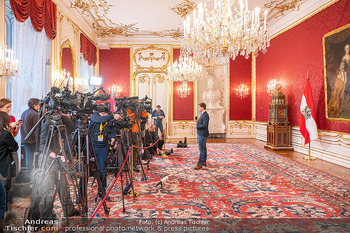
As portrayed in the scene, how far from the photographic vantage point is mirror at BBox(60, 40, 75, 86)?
6940 mm

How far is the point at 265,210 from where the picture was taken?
10.2 ft

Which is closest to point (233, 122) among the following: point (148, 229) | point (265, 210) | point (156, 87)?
point (156, 87)

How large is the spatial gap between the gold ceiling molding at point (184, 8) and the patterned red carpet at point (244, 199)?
5.55 m

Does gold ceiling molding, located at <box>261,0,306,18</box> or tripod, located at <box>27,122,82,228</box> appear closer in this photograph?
tripod, located at <box>27,122,82,228</box>

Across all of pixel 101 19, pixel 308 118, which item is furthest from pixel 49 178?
pixel 101 19

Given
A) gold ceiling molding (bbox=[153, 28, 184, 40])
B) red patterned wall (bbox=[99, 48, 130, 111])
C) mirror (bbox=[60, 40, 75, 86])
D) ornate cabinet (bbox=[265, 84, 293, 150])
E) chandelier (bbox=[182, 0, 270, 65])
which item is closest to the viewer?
chandelier (bbox=[182, 0, 270, 65])

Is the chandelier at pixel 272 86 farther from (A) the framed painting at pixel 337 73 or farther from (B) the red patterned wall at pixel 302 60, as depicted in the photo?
(A) the framed painting at pixel 337 73

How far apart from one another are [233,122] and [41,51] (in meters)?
8.88

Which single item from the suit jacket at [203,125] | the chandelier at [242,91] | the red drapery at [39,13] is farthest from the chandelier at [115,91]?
the suit jacket at [203,125]

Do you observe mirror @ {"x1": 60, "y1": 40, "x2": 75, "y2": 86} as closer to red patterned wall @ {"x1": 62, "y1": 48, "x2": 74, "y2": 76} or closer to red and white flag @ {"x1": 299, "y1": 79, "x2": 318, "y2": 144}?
red patterned wall @ {"x1": 62, "y1": 48, "x2": 74, "y2": 76}

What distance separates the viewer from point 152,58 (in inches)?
448

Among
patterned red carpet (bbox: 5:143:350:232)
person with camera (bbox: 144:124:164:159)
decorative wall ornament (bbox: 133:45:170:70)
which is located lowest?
patterned red carpet (bbox: 5:143:350:232)

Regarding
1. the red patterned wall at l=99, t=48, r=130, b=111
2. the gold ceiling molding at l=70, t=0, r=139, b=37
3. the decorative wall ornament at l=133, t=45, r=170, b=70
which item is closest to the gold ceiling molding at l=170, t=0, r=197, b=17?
the gold ceiling molding at l=70, t=0, r=139, b=37

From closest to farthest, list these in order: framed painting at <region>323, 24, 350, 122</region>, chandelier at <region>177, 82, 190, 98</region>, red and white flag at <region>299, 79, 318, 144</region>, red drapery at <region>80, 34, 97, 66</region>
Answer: framed painting at <region>323, 24, 350, 122</region> → red and white flag at <region>299, 79, 318, 144</region> → red drapery at <region>80, 34, 97, 66</region> → chandelier at <region>177, 82, 190, 98</region>
